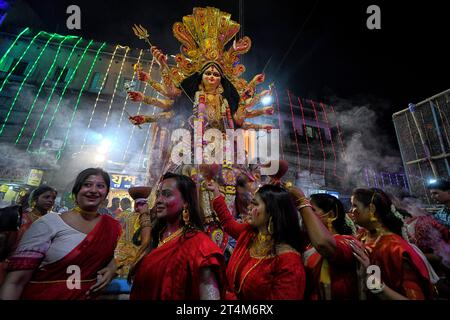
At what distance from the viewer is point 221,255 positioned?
1.89 m

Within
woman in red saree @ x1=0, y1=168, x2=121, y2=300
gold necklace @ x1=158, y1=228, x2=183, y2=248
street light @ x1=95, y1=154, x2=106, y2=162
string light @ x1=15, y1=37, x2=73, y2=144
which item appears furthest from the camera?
string light @ x1=15, y1=37, x2=73, y2=144

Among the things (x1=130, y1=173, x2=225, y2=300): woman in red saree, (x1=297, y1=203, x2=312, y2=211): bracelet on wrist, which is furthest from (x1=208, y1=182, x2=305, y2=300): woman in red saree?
(x1=130, y1=173, x2=225, y2=300): woman in red saree

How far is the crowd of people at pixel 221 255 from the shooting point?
1.90 m

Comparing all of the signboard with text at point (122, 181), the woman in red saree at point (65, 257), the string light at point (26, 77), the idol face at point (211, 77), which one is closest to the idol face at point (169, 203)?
the woman in red saree at point (65, 257)

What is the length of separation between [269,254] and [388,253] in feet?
3.57

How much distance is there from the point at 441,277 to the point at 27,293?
18.0 feet

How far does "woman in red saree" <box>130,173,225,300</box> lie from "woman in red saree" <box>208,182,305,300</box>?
1.41 feet

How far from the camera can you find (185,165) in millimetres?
4891

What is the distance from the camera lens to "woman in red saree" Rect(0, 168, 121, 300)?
1938 mm

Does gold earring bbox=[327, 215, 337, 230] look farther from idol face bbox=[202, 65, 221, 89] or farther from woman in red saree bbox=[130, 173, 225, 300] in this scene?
idol face bbox=[202, 65, 221, 89]

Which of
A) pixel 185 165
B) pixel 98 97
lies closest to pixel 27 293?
pixel 185 165

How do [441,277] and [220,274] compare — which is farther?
[441,277]

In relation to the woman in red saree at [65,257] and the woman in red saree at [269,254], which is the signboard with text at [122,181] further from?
the woman in red saree at [269,254]

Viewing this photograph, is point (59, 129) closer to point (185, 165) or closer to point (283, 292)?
point (185, 165)
